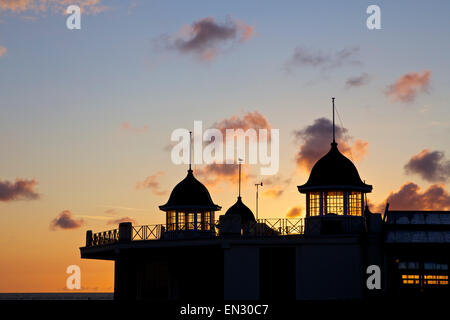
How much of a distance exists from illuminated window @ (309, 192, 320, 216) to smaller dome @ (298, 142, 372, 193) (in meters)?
0.61

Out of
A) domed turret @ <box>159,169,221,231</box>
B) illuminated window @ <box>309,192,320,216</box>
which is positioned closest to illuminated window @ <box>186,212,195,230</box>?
domed turret @ <box>159,169,221,231</box>

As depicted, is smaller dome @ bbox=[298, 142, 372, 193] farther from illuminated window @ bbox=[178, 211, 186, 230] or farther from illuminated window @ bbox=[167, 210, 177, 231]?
illuminated window @ bbox=[167, 210, 177, 231]

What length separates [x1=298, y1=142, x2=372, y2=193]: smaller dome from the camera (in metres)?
54.6

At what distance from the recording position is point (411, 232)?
49.2 m

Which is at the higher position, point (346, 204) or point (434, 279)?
point (346, 204)

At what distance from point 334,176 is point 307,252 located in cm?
612

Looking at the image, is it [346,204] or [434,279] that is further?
[346,204]

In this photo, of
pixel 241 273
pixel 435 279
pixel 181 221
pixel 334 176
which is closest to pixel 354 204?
pixel 334 176

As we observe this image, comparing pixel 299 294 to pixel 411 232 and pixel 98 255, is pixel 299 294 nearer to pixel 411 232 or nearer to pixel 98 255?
pixel 411 232

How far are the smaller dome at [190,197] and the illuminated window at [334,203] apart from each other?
12858 mm

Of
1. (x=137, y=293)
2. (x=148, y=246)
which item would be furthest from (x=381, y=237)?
(x=137, y=293)

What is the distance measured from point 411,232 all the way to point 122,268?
989 inches
